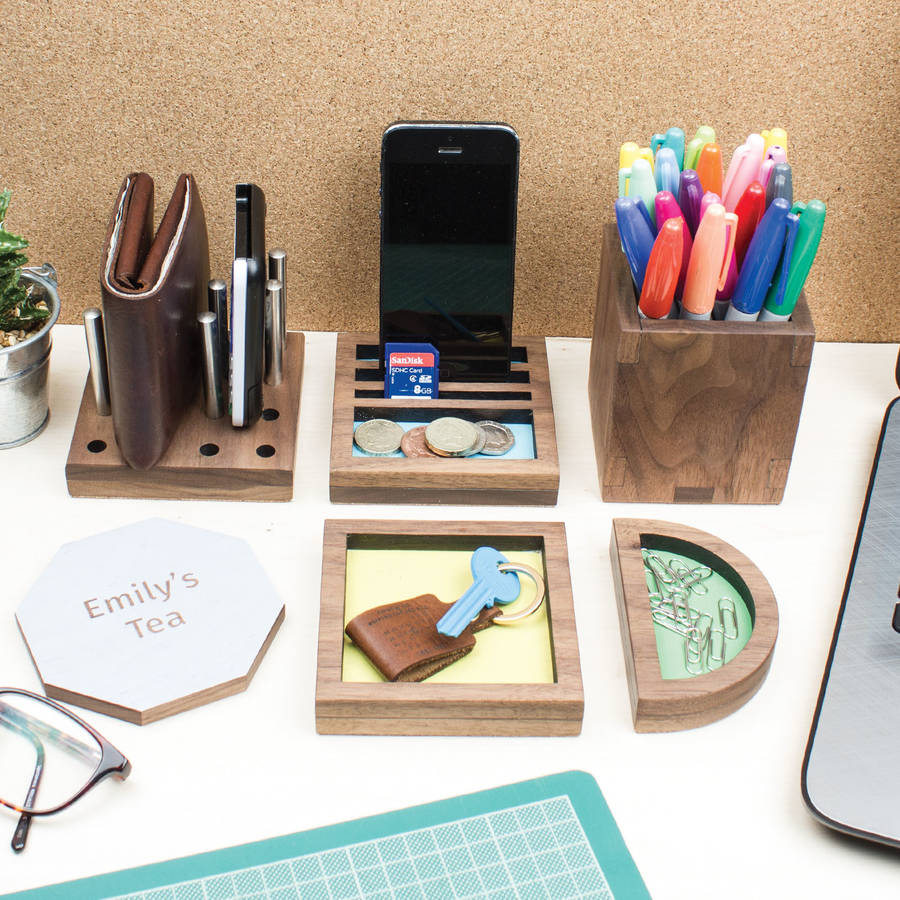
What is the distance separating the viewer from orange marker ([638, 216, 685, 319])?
610 millimetres

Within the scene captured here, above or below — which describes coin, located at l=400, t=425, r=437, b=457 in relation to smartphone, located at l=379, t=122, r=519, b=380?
below

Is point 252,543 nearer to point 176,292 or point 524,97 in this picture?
point 176,292

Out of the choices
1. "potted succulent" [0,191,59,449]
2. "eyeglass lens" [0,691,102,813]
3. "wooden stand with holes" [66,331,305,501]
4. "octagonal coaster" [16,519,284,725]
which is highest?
"potted succulent" [0,191,59,449]

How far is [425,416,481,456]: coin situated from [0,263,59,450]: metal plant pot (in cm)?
26

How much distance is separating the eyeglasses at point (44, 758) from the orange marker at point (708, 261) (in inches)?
16.0

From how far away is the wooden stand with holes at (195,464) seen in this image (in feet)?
2.27

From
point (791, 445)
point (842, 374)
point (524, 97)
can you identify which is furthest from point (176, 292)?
point (842, 374)

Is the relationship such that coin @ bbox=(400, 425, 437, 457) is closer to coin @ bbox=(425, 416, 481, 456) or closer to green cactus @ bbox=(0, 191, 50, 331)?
coin @ bbox=(425, 416, 481, 456)

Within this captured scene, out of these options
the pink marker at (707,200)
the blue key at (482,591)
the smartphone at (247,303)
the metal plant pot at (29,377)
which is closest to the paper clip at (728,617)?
the blue key at (482,591)

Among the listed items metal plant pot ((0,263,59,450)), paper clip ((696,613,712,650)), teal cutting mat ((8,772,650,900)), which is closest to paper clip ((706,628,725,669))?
paper clip ((696,613,712,650))

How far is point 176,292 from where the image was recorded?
0.66 metres

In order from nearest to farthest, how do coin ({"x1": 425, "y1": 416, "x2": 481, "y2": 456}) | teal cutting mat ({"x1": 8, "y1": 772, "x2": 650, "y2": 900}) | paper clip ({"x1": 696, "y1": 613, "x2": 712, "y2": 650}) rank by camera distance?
teal cutting mat ({"x1": 8, "y1": 772, "x2": 650, "y2": 900}) < paper clip ({"x1": 696, "y1": 613, "x2": 712, "y2": 650}) < coin ({"x1": 425, "y1": 416, "x2": 481, "y2": 456})

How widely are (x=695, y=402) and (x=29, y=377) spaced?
0.43 meters

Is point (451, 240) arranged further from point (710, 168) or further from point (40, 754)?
point (40, 754)
